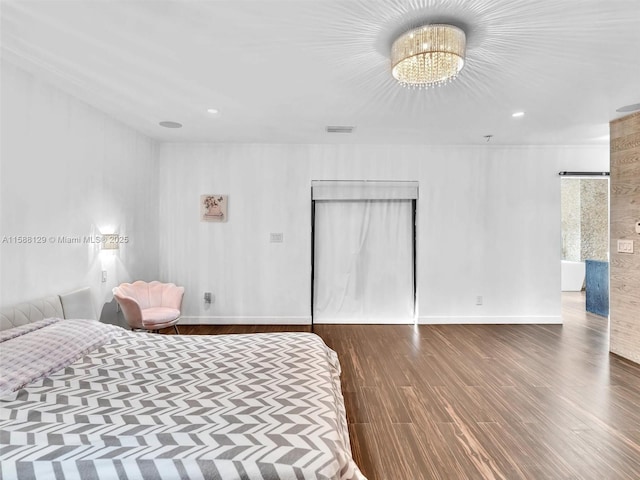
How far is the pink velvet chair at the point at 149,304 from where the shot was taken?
3.33 m

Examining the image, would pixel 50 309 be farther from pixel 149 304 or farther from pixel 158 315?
pixel 149 304

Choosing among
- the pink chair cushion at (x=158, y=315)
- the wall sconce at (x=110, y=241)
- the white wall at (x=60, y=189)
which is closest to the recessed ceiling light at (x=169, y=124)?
the white wall at (x=60, y=189)

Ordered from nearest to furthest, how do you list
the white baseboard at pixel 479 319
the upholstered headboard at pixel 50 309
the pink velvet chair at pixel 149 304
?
the upholstered headboard at pixel 50 309
the pink velvet chair at pixel 149 304
the white baseboard at pixel 479 319

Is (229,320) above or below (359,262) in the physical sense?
below

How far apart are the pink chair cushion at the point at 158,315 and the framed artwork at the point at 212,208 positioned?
1413 mm

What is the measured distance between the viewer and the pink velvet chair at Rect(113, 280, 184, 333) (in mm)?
3328

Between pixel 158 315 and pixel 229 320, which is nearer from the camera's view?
pixel 158 315

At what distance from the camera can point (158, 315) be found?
3516 mm

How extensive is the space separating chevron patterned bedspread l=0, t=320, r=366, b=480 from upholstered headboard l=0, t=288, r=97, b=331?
28 cm

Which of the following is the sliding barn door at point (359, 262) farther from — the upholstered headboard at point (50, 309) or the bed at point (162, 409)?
the upholstered headboard at point (50, 309)

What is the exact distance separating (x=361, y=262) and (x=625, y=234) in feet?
9.67

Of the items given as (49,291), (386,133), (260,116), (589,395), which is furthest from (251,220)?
(589,395)

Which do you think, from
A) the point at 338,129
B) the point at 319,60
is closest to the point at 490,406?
the point at 319,60

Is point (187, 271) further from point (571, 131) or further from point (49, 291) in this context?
point (571, 131)
